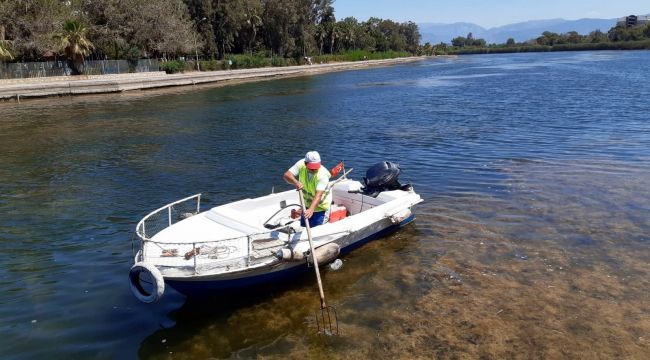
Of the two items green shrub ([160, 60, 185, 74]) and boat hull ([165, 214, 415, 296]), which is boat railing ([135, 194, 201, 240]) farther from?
green shrub ([160, 60, 185, 74])

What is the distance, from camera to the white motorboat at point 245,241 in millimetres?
8203

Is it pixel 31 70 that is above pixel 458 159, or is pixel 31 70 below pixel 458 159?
above

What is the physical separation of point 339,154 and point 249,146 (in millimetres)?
4426

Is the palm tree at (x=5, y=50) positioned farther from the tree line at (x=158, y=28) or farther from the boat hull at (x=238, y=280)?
the boat hull at (x=238, y=280)

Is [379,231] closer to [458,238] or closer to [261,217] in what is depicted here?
[458,238]

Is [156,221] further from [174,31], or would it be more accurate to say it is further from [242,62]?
[242,62]

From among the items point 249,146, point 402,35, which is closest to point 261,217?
point 249,146

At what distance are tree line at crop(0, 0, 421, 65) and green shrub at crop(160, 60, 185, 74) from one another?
5.70 ft

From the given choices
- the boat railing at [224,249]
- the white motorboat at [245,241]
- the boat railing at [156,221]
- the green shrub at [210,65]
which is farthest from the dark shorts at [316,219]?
the green shrub at [210,65]

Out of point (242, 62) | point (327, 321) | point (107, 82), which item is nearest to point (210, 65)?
point (242, 62)

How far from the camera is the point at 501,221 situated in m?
12.6

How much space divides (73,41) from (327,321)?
171 feet

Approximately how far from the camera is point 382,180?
1278 cm

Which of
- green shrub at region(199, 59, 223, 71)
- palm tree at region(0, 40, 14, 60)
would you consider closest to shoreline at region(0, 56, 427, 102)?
palm tree at region(0, 40, 14, 60)
